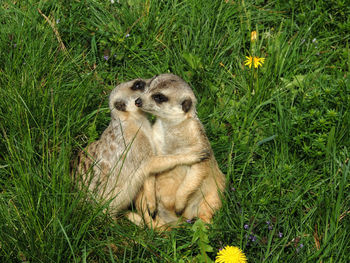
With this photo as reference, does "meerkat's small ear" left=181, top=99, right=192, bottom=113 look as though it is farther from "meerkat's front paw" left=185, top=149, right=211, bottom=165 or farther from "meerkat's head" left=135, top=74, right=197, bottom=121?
"meerkat's front paw" left=185, top=149, right=211, bottom=165

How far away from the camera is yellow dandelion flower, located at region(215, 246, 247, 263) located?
286 cm

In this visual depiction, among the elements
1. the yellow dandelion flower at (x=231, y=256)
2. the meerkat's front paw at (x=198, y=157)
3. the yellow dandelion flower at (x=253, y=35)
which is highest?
the yellow dandelion flower at (x=253, y=35)

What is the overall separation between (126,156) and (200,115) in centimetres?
94

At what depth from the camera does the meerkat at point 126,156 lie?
3715mm

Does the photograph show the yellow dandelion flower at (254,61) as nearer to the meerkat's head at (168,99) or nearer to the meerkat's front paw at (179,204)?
the meerkat's head at (168,99)

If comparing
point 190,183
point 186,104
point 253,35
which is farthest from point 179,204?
point 253,35

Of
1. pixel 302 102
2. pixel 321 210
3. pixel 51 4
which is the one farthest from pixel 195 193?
pixel 51 4

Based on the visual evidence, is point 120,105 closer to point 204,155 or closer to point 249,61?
point 204,155

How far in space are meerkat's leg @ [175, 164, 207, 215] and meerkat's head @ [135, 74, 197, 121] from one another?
16.0 inches

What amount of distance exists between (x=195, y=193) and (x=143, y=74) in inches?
56.8

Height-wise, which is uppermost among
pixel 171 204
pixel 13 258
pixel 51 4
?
pixel 51 4

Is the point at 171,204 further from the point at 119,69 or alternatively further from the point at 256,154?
the point at 119,69

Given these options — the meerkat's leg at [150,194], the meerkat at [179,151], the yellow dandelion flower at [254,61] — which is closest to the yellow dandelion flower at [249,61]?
the yellow dandelion flower at [254,61]

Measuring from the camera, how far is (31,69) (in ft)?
13.4
